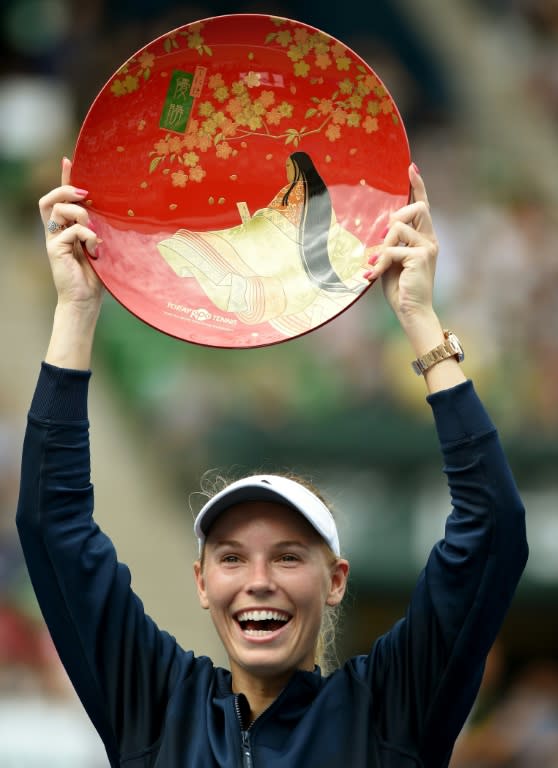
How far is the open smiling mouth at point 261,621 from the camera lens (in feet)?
7.23

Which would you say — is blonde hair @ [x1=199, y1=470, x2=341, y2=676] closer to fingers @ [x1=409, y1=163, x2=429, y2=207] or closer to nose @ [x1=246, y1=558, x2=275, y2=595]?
nose @ [x1=246, y1=558, x2=275, y2=595]

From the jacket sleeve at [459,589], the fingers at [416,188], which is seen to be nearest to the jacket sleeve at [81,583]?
the jacket sleeve at [459,589]

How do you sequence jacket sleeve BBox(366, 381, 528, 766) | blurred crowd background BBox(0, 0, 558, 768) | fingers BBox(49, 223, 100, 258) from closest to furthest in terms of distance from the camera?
jacket sleeve BBox(366, 381, 528, 766) → fingers BBox(49, 223, 100, 258) → blurred crowd background BBox(0, 0, 558, 768)

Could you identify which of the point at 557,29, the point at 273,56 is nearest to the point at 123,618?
the point at 273,56

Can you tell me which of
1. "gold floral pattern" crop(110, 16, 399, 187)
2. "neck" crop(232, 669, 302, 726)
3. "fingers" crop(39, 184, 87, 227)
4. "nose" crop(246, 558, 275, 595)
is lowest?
"neck" crop(232, 669, 302, 726)

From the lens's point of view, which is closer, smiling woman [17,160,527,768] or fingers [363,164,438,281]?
smiling woman [17,160,527,768]

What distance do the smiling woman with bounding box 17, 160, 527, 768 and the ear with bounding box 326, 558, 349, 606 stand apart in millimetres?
13

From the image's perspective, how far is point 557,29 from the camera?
9.08 metres

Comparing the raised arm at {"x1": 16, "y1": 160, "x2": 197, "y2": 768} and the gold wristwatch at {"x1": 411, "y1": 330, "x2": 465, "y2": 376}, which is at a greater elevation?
the gold wristwatch at {"x1": 411, "y1": 330, "x2": 465, "y2": 376}

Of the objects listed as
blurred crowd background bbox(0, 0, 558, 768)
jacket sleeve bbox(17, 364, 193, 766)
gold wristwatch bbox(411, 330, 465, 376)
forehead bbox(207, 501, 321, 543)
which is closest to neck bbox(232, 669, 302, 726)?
jacket sleeve bbox(17, 364, 193, 766)

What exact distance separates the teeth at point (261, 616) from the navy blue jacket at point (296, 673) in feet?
0.32

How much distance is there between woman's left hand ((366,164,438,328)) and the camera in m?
2.27

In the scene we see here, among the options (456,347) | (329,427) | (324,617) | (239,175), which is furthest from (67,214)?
(329,427)

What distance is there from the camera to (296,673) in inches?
88.0
